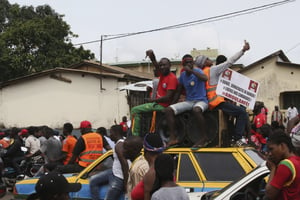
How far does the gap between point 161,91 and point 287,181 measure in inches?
138

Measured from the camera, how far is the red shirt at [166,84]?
7.04 metres

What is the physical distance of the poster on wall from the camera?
7.00 metres

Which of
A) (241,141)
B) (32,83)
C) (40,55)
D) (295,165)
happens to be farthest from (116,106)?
(295,165)

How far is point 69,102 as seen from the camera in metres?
27.4

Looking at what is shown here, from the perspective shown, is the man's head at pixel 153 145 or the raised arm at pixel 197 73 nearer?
the man's head at pixel 153 145

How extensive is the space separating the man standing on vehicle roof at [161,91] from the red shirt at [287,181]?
327cm

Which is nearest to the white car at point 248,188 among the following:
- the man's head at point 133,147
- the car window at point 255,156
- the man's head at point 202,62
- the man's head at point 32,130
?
the man's head at point 133,147

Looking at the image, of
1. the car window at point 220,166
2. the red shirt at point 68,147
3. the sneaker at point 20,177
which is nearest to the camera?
the car window at point 220,166

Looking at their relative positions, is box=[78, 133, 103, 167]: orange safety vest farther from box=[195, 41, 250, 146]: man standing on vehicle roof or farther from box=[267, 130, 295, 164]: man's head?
box=[267, 130, 295, 164]: man's head

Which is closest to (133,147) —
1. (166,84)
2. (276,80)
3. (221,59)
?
(166,84)

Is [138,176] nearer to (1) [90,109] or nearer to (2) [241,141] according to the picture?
(2) [241,141]

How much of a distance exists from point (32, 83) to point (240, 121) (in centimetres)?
2218

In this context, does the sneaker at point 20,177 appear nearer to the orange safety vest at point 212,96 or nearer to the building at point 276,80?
the orange safety vest at point 212,96

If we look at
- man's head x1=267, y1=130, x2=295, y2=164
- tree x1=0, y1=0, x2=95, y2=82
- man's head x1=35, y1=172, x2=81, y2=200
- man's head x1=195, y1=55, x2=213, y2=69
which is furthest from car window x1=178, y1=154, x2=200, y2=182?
tree x1=0, y1=0, x2=95, y2=82
